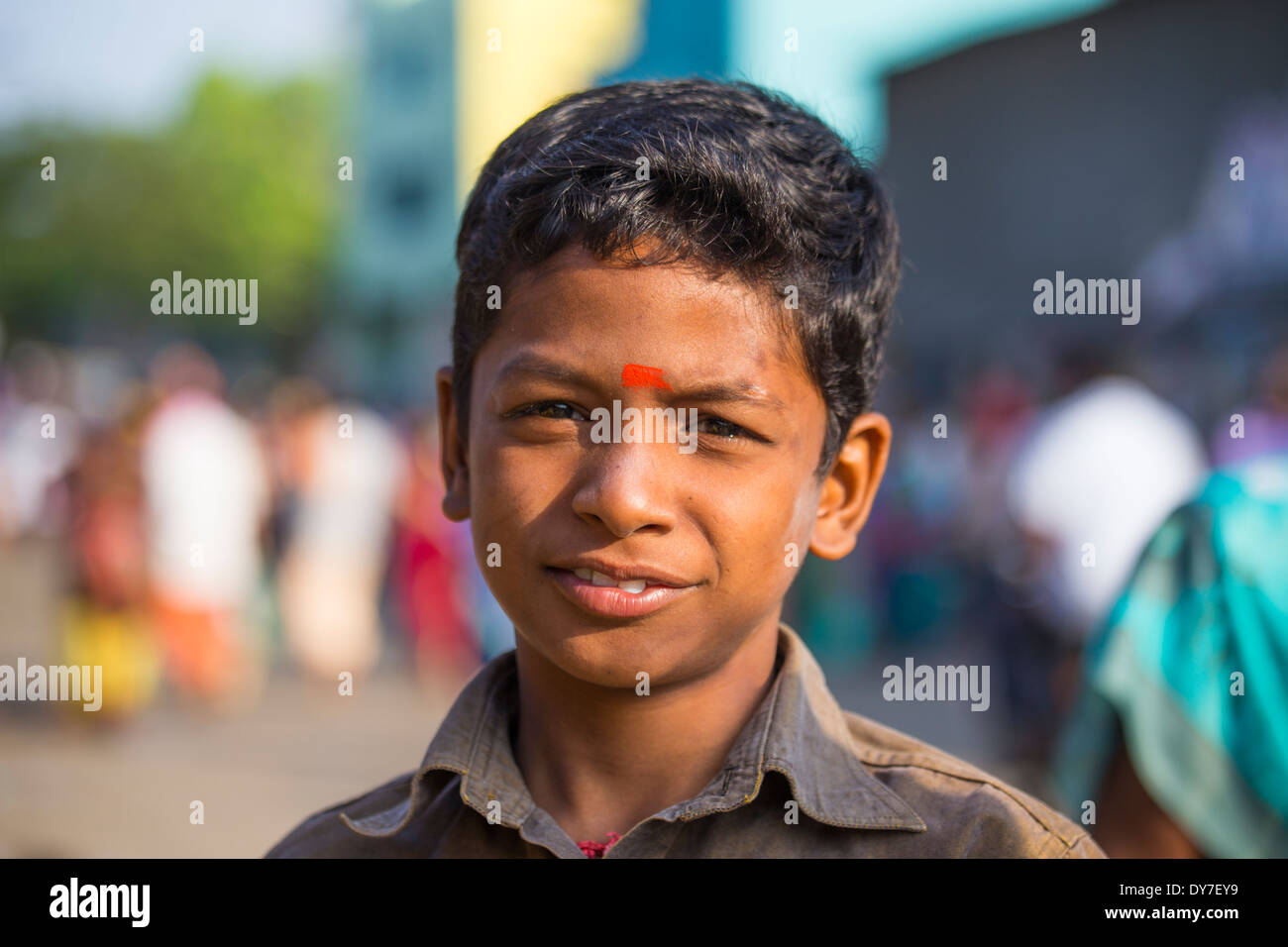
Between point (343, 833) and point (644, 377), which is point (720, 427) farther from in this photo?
point (343, 833)

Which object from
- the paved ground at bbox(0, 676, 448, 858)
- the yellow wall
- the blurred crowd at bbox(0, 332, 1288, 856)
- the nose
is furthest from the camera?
the yellow wall

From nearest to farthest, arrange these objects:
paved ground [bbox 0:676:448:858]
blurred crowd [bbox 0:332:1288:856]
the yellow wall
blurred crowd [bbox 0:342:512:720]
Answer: blurred crowd [bbox 0:332:1288:856]
paved ground [bbox 0:676:448:858]
blurred crowd [bbox 0:342:512:720]
the yellow wall

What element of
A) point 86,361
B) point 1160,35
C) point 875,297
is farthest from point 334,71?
point 875,297

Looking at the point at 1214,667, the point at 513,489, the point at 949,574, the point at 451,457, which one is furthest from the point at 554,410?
the point at 949,574

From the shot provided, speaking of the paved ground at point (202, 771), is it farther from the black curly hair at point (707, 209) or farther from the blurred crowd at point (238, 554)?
the black curly hair at point (707, 209)

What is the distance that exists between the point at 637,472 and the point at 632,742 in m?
0.44

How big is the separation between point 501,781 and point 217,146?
5263 centimetres

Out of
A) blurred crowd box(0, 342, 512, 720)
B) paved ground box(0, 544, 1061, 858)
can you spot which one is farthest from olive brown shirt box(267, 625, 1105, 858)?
blurred crowd box(0, 342, 512, 720)

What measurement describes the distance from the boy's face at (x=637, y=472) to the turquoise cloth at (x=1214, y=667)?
0.77m

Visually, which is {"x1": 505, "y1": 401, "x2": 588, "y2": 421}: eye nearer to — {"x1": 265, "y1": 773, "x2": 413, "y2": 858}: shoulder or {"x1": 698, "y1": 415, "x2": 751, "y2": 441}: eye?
{"x1": 698, "y1": 415, "x2": 751, "y2": 441}: eye

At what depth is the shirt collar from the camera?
1570 millimetres

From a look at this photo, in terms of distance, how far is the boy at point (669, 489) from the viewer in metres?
1.51

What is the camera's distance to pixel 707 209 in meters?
1.57

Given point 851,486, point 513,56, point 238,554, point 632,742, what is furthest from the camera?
point 513,56
